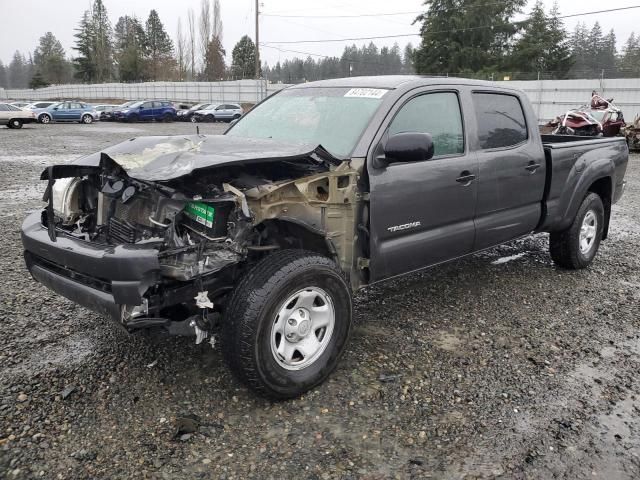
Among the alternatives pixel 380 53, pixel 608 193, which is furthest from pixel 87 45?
pixel 608 193

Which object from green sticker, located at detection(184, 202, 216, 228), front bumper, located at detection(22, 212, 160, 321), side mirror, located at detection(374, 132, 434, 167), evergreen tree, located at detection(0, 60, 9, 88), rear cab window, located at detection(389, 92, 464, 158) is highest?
evergreen tree, located at detection(0, 60, 9, 88)

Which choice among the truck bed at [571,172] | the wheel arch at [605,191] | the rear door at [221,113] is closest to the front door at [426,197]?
the truck bed at [571,172]

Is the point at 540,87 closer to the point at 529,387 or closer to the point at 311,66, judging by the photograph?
the point at 529,387

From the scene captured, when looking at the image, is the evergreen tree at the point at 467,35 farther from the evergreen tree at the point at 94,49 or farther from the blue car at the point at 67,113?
the evergreen tree at the point at 94,49

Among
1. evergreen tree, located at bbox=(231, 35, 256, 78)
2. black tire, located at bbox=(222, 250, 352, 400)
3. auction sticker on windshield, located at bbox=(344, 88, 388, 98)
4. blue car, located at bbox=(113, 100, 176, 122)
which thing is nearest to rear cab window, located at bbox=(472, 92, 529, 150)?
auction sticker on windshield, located at bbox=(344, 88, 388, 98)

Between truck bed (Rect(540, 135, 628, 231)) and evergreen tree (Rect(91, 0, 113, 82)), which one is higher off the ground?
evergreen tree (Rect(91, 0, 113, 82))

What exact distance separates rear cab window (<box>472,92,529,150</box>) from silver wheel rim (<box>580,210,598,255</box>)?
4.52 ft

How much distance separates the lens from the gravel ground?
2.64 meters

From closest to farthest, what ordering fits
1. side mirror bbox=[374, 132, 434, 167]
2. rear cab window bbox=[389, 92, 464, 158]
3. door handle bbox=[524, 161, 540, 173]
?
side mirror bbox=[374, 132, 434, 167] → rear cab window bbox=[389, 92, 464, 158] → door handle bbox=[524, 161, 540, 173]

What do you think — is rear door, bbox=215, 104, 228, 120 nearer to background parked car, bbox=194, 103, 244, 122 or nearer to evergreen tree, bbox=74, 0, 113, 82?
background parked car, bbox=194, 103, 244, 122

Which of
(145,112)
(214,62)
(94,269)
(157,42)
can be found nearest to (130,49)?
(157,42)

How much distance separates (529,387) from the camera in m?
3.37

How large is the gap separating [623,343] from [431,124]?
7.15ft

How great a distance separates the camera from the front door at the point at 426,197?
3582 mm
